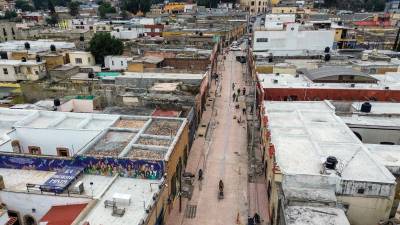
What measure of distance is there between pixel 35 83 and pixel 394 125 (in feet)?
113

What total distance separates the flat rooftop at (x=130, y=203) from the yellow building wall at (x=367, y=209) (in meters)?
10.3

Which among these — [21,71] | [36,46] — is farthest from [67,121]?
[36,46]

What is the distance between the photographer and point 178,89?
109ft

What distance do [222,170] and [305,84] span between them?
12.7m

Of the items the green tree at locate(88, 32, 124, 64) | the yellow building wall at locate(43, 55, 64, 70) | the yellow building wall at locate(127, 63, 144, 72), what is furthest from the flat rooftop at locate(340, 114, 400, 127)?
the yellow building wall at locate(43, 55, 64, 70)

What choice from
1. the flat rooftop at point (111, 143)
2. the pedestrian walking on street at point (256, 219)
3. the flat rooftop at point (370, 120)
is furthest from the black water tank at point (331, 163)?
the flat rooftop at point (111, 143)

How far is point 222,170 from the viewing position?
88.0 feet

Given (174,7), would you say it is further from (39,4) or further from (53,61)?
(53,61)

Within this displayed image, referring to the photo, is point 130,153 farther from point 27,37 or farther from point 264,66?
point 27,37

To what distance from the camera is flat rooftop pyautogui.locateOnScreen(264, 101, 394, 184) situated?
18125 mm

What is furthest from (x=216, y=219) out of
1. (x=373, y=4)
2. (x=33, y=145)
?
(x=373, y=4)

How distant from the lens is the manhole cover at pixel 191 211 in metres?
21.3

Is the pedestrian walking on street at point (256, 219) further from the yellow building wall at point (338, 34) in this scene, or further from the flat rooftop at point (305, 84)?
the yellow building wall at point (338, 34)

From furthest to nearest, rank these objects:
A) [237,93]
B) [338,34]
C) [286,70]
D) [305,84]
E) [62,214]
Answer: [338,34] < [237,93] < [286,70] < [305,84] < [62,214]
